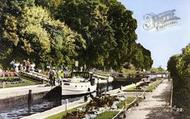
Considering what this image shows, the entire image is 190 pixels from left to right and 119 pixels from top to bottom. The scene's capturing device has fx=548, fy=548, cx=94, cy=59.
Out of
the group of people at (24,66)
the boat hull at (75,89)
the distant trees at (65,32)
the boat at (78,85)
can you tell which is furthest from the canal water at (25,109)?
the group of people at (24,66)

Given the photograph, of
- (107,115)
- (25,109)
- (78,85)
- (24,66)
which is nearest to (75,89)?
(78,85)

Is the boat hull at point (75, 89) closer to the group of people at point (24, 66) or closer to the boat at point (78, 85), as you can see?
the boat at point (78, 85)

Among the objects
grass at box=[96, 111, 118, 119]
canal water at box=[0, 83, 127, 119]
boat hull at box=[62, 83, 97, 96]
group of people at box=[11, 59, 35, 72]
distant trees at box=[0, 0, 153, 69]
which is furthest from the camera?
group of people at box=[11, 59, 35, 72]

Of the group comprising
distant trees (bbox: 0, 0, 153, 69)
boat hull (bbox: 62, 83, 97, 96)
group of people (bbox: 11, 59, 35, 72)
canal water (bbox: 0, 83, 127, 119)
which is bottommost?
canal water (bbox: 0, 83, 127, 119)

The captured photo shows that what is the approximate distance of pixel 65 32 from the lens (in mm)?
70562

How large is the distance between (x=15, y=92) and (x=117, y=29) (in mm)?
49359

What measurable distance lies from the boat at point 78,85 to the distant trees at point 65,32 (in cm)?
538

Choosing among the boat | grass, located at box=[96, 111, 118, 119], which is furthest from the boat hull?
grass, located at box=[96, 111, 118, 119]

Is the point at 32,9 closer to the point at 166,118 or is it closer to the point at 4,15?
the point at 4,15

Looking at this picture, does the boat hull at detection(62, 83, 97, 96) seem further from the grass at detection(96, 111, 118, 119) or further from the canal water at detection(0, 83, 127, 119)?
the grass at detection(96, 111, 118, 119)

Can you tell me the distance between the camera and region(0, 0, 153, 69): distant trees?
61.1 meters

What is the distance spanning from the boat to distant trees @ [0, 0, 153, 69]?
5.38 meters

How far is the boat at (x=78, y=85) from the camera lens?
2203 inches

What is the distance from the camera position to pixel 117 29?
301ft
